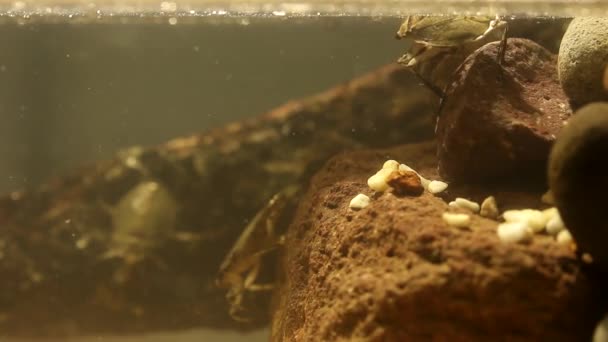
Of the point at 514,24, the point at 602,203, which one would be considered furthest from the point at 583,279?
the point at 514,24

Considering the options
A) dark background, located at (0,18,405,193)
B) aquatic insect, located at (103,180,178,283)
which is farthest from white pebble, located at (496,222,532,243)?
aquatic insect, located at (103,180,178,283)

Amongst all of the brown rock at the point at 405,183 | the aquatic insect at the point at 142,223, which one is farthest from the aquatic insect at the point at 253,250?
the brown rock at the point at 405,183

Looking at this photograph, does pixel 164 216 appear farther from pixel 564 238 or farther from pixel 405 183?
pixel 564 238

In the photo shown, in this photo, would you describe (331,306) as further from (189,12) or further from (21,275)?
(21,275)

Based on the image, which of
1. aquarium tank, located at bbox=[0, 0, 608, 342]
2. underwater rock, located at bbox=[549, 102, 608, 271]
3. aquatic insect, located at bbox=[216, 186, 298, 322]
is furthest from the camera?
aquatic insect, located at bbox=[216, 186, 298, 322]

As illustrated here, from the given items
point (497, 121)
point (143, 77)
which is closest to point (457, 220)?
point (497, 121)

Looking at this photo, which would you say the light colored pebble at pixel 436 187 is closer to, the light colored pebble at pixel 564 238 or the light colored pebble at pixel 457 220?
the light colored pebble at pixel 457 220

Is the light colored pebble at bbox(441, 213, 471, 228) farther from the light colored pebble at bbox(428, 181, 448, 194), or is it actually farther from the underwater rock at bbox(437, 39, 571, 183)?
the underwater rock at bbox(437, 39, 571, 183)
